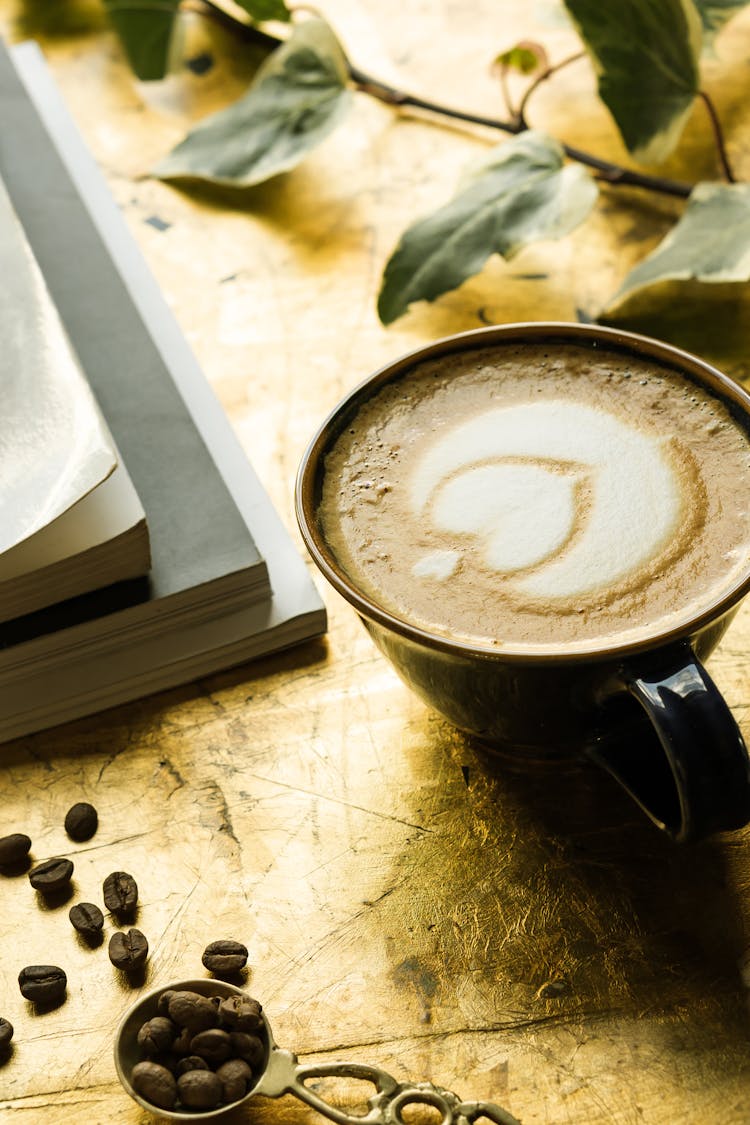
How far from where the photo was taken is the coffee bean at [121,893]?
65cm

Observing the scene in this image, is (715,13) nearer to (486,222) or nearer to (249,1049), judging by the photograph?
(486,222)

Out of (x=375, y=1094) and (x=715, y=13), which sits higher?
(x=715, y=13)

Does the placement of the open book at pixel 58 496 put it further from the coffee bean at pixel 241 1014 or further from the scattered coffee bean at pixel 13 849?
the coffee bean at pixel 241 1014

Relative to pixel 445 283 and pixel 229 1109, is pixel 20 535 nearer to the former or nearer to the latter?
pixel 229 1109

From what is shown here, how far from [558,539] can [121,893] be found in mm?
321

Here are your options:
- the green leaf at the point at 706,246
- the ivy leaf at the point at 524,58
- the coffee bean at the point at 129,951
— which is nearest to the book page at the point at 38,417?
the coffee bean at the point at 129,951

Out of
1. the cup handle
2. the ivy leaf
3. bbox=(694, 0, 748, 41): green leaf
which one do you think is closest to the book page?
the cup handle

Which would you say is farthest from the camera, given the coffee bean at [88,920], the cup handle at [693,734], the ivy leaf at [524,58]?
the ivy leaf at [524,58]

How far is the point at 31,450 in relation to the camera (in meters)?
0.73

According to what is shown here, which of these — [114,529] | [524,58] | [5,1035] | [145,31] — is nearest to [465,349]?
[114,529]

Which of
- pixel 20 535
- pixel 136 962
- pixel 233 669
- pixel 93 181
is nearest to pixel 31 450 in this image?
pixel 20 535

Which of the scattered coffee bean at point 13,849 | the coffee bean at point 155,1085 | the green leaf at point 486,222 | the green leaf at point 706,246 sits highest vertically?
the green leaf at point 486,222

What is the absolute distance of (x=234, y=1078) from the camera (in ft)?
1.83

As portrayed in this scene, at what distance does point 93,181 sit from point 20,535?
64 centimetres
